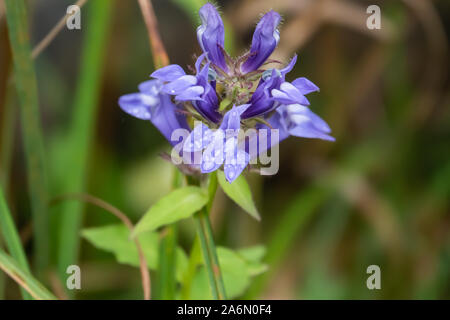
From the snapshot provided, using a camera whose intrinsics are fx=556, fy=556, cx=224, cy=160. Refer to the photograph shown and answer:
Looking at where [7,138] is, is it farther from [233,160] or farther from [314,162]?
[314,162]

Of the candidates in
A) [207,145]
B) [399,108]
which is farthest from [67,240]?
[399,108]

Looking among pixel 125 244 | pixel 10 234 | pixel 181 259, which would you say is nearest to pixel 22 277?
pixel 10 234

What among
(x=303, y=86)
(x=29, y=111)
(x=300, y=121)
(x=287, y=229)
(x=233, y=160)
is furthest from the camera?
(x=287, y=229)

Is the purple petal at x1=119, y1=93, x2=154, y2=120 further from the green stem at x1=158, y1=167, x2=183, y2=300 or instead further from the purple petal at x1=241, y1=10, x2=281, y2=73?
the purple petal at x1=241, y1=10, x2=281, y2=73

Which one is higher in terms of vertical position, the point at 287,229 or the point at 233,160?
the point at 233,160

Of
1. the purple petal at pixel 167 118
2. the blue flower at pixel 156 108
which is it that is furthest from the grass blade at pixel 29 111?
the purple petal at pixel 167 118

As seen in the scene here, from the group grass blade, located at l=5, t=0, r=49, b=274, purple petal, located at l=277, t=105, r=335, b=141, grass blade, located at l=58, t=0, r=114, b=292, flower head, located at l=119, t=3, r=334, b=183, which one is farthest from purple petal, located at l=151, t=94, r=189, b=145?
grass blade, located at l=58, t=0, r=114, b=292
